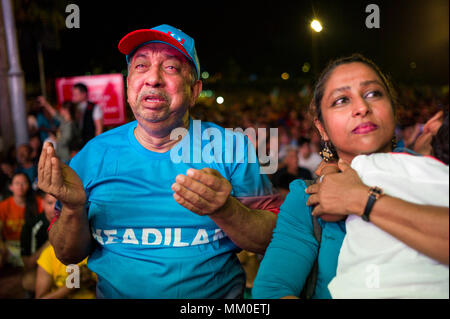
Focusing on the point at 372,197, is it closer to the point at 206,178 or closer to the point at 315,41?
the point at 206,178

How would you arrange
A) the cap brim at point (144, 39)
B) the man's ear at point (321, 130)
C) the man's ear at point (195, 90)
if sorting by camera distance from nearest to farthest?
1. the man's ear at point (321, 130)
2. the cap brim at point (144, 39)
3. the man's ear at point (195, 90)

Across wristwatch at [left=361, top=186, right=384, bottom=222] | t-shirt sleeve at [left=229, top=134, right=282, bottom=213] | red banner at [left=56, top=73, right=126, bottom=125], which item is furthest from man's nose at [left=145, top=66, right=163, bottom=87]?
red banner at [left=56, top=73, right=126, bottom=125]

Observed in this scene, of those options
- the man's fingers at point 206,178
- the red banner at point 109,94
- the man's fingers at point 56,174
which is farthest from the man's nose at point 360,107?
the red banner at point 109,94

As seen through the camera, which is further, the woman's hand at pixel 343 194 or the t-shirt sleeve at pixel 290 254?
the t-shirt sleeve at pixel 290 254

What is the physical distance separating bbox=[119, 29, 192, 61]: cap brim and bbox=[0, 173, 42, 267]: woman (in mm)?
3729

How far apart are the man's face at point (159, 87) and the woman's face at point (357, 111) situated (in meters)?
0.65

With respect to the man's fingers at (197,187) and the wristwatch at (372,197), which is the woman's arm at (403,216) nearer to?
the wristwatch at (372,197)

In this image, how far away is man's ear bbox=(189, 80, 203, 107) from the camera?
6.39 ft

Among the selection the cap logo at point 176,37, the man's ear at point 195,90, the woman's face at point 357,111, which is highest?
the cap logo at point 176,37

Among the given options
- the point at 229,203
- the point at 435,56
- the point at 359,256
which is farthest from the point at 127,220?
the point at 435,56

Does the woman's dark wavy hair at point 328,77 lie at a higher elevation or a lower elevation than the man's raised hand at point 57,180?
higher

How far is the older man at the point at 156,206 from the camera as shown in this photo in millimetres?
1671

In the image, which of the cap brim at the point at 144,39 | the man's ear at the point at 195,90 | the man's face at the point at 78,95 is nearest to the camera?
the cap brim at the point at 144,39
